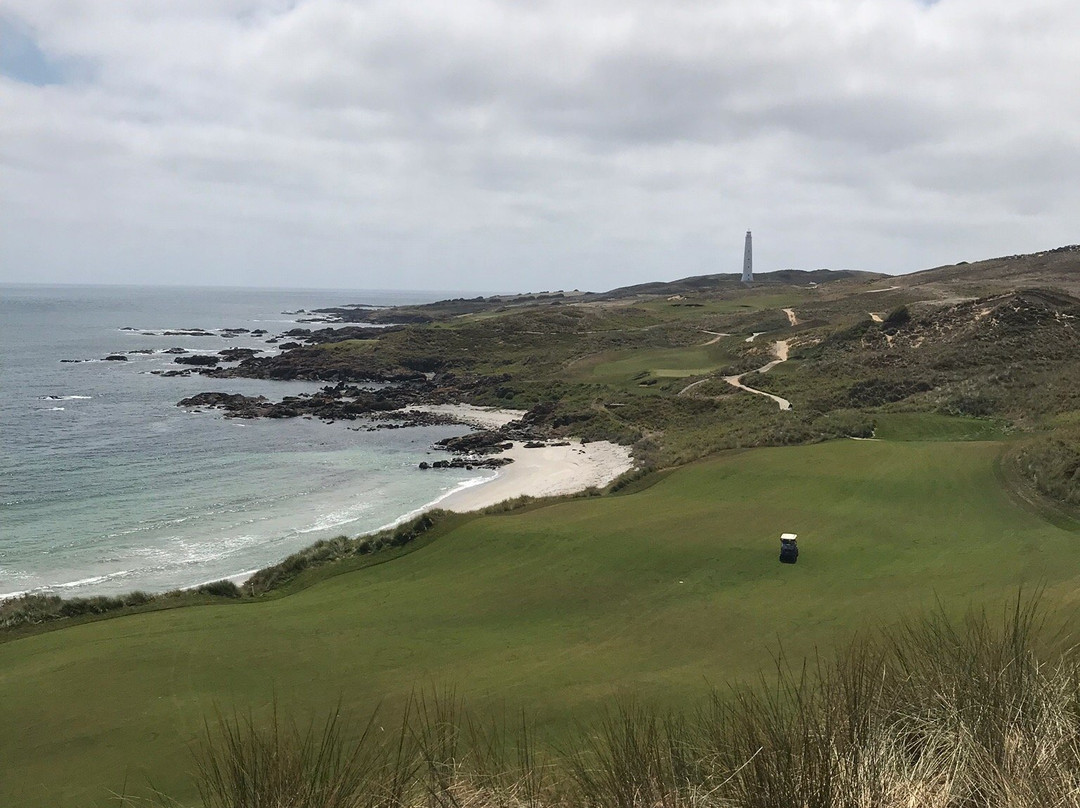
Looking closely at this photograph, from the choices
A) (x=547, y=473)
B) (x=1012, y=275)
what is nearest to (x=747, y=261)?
(x=1012, y=275)

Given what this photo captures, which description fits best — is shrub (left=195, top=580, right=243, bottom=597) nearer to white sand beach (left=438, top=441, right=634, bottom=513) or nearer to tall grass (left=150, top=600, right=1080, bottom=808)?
white sand beach (left=438, top=441, right=634, bottom=513)

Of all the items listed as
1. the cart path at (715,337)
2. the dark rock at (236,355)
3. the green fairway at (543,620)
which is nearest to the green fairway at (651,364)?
the cart path at (715,337)

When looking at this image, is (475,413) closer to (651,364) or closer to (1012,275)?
(651,364)

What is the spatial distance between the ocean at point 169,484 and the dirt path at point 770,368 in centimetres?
1935

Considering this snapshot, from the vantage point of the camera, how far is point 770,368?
56.2 metres

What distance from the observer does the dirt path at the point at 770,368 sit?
44.0 meters

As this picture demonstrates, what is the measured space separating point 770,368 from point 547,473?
26453 mm

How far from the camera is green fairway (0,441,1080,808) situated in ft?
35.2

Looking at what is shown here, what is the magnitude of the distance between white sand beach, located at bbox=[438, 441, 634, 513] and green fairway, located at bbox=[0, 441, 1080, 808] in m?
10.6

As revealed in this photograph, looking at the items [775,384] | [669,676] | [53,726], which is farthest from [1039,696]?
[775,384]

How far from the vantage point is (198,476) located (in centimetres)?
3738

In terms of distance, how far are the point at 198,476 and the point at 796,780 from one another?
126 feet

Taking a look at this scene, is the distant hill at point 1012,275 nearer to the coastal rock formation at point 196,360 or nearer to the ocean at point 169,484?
the ocean at point 169,484

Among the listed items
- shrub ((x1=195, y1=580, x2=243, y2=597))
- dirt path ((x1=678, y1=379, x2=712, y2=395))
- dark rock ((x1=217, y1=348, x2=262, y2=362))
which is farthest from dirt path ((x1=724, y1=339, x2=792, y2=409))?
dark rock ((x1=217, y1=348, x2=262, y2=362))
